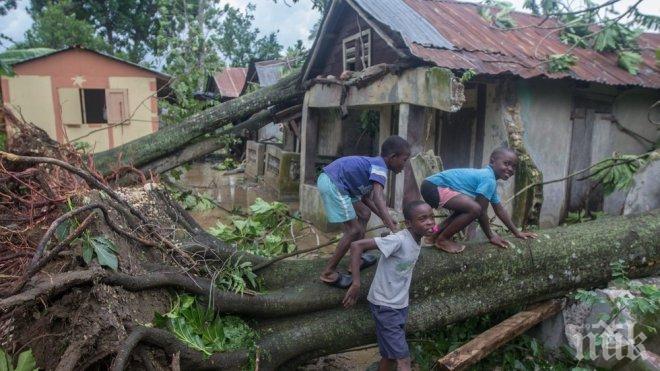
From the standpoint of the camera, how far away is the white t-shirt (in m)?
3.22

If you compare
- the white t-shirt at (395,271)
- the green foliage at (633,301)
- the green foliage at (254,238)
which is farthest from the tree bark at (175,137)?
the green foliage at (633,301)

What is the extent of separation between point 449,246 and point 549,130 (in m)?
4.70

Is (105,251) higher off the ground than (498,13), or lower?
lower

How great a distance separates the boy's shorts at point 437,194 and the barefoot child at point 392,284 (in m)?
0.62

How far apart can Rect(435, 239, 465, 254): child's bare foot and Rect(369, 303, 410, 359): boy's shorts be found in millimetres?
792

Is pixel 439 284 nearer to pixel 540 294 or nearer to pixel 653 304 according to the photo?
pixel 540 294

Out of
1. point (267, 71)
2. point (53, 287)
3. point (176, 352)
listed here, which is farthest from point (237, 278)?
point (267, 71)

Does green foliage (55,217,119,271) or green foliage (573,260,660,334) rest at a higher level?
green foliage (55,217,119,271)

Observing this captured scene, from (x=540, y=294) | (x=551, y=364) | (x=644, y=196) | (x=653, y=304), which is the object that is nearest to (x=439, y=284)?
(x=540, y=294)

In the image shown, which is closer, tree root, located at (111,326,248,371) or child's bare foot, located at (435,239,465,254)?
tree root, located at (111,326,248,371)

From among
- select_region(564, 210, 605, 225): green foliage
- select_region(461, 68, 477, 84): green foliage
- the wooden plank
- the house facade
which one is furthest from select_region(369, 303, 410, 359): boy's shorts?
the house facade

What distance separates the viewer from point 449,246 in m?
3.91

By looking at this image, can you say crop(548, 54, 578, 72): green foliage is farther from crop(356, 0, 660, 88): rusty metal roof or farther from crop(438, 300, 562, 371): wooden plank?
crop(438, 300, 562, 371): wooden plank

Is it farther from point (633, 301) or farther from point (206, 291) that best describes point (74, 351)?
point (633, 301)
